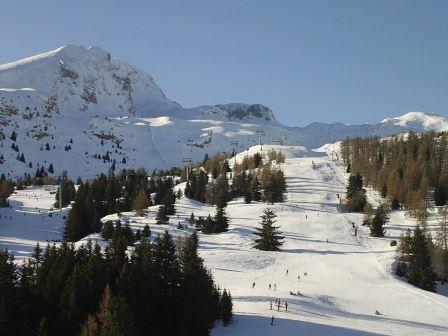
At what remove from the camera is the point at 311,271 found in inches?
2677

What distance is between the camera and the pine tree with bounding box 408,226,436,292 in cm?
6212

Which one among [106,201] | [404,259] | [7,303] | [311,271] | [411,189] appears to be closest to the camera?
[7,303]

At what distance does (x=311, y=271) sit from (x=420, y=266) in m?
13.0

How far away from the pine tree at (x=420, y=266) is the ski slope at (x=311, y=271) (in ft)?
6.65

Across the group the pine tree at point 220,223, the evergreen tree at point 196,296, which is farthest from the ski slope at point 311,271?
the evergreen tree at point 196,296

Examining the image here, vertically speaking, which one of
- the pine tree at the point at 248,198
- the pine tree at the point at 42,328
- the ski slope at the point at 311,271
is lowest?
the ski slope at the point at 311,271

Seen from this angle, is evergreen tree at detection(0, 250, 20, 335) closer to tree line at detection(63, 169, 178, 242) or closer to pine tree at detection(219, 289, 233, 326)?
pine tree at detection(219, 289, 233, 326)

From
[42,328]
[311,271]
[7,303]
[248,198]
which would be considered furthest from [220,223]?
[42,328]

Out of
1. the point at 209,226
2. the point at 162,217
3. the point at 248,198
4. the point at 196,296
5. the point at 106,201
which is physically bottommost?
the point at 209,226

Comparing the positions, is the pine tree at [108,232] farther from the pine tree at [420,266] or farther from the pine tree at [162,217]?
the pine tree at [420,266]

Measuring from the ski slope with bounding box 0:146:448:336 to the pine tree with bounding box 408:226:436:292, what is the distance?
79.8 inches

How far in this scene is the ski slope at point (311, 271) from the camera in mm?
43875

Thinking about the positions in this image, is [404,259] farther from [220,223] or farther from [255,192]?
[255,192]

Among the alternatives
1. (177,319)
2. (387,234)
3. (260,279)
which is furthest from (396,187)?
(177,319)
